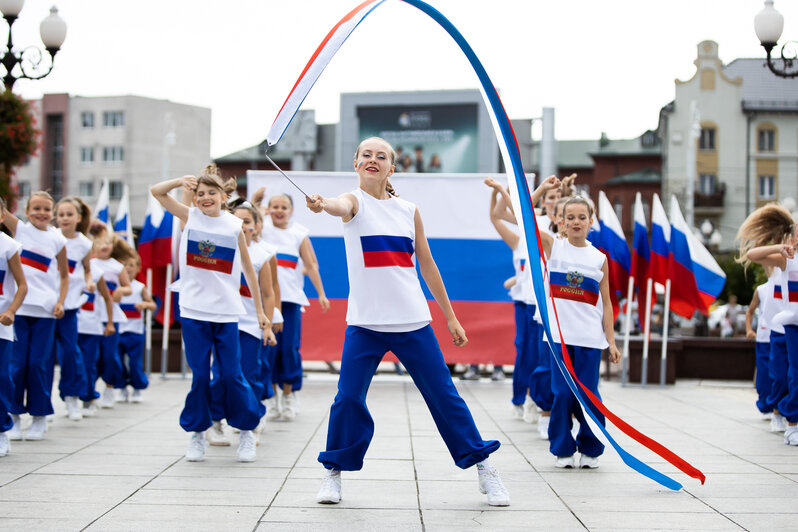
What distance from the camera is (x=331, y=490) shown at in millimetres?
5305

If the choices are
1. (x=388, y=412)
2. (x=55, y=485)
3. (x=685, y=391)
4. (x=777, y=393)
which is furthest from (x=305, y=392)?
(x=55, y=485)

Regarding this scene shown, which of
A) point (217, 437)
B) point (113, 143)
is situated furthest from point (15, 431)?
point (113, 143)

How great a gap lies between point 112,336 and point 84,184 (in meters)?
67.8

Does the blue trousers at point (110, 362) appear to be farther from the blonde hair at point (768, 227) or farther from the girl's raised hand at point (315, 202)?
the blonde hair at point (768, 227)

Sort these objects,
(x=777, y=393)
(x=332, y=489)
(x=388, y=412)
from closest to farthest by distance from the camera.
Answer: (x=332, y=489) < (x=777, y=393) < (x=388, y=412)

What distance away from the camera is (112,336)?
10.4 meters

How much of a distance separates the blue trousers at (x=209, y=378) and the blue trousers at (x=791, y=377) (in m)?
4.50

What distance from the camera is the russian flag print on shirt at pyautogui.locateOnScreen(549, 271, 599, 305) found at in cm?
695

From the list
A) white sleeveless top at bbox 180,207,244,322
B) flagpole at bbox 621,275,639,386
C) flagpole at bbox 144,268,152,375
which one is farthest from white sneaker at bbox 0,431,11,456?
flagpole at bbox 621,275,639,386

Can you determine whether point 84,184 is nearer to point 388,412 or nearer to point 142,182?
point 142,182

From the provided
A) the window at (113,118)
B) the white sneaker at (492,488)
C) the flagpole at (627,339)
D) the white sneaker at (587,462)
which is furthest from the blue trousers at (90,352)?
the window at (113,118)

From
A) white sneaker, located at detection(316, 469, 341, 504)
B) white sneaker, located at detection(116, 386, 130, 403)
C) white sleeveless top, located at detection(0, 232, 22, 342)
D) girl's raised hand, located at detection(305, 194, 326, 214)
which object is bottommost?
white sneaker, located at detection(116, 386, 130, 403)

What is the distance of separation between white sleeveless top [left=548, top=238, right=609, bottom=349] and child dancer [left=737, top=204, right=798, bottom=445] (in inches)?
88.7

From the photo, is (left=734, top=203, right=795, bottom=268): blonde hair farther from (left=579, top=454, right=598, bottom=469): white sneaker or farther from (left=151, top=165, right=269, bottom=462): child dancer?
(left=151, top=165, right=269, bottom=462): child dancer
